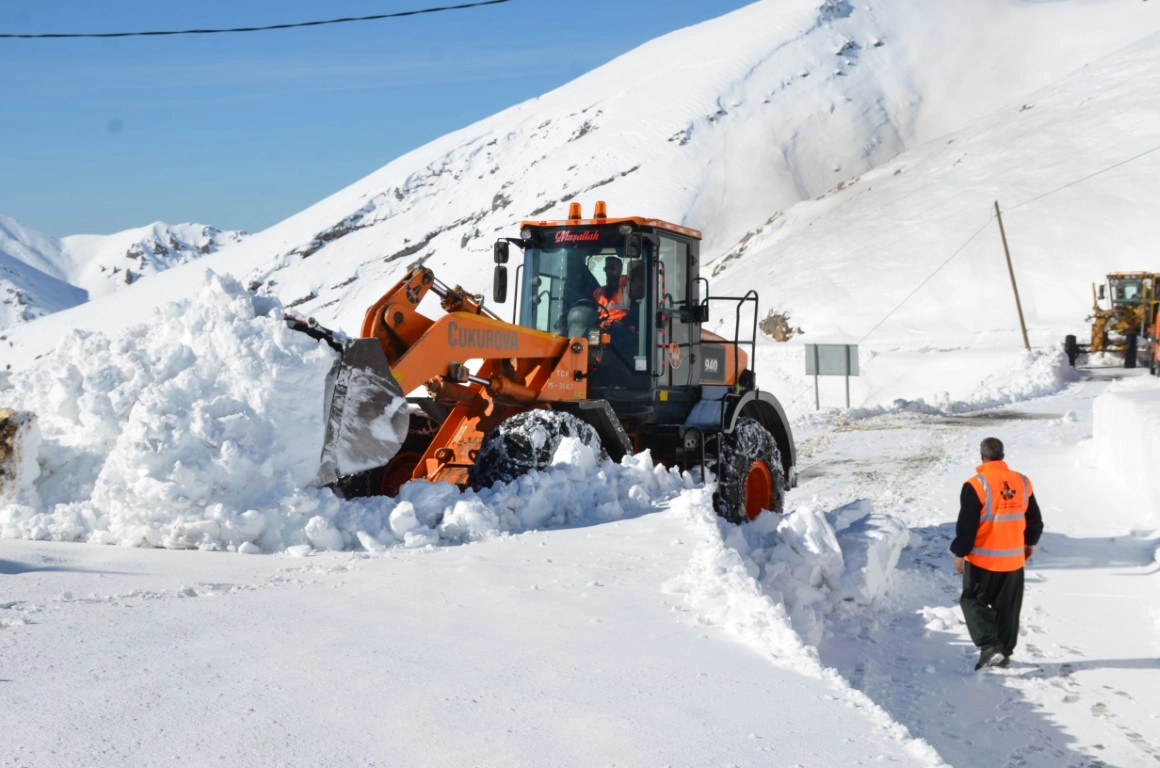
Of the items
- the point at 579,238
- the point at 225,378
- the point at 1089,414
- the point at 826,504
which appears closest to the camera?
the point at 225,378

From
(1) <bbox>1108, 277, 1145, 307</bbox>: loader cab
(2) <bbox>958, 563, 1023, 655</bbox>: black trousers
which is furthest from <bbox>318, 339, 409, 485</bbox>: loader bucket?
(1) <bbox>1108, 277, 1145, 307</bbox>: loader cab

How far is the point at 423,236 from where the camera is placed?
98.9 meters

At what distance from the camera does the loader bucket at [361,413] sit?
21.2ft

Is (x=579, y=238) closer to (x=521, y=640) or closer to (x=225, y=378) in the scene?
(x=225, y=378)

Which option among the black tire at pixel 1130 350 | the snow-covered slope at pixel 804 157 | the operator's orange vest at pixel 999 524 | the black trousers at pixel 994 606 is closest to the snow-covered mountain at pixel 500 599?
the black trousers at pixel 994 606

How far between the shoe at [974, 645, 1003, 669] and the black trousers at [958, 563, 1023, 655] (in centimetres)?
2

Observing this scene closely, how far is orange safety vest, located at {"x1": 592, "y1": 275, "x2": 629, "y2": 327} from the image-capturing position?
28.6 feet

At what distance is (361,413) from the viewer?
6.63m

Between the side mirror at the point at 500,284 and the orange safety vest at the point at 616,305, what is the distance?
81cm

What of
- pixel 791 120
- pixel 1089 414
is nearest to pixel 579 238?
pixel 1089 414

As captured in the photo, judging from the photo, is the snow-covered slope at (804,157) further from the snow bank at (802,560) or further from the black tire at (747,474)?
the snow bank at (802,560)

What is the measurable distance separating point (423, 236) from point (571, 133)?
Result: 15620 mm

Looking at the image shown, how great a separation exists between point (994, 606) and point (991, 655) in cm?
27

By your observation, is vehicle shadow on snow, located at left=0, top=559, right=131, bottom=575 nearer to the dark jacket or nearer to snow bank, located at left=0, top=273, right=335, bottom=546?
snow bank, located at left=0, top=273, right=335, bottom=546
